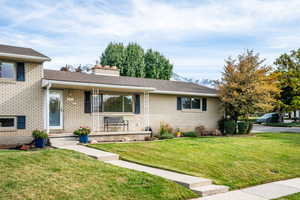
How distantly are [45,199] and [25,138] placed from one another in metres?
8.38

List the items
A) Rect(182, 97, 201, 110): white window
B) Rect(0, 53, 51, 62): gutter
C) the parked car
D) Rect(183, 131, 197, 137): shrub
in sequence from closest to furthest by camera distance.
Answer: Rect(0, 53, 51, 62): gutter → Rect(183, 131, 197, 137): shrub → Rect(182, 97, 201, 110): white window → the parked car

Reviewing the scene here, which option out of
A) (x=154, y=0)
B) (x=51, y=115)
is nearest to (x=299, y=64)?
(x=154, y=0)

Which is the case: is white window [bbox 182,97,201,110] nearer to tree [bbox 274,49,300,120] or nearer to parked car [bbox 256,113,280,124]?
tree [bbox 274,49,300,120]

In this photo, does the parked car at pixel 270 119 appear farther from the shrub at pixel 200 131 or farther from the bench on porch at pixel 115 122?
the bench on porch at pixel 115 122

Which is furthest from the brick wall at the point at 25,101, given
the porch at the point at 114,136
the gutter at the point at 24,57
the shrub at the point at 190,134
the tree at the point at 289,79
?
the tree at the point at 289,79

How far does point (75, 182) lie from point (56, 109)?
849 centimetres

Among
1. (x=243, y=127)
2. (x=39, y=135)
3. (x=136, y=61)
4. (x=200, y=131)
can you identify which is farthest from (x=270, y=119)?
(x=39, y=135)

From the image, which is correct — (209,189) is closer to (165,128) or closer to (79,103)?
(79,103)

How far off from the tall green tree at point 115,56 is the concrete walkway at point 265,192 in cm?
3211

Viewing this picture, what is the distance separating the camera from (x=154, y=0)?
13352 millimetres

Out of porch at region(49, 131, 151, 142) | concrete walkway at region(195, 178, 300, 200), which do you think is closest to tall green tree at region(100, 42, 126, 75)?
porch at region(49, 131, 151, 142)

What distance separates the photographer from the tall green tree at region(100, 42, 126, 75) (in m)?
38.5

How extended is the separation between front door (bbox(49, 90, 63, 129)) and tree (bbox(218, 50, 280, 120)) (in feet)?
34.2

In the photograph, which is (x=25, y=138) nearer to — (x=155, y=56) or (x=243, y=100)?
(x=243, y=100)
